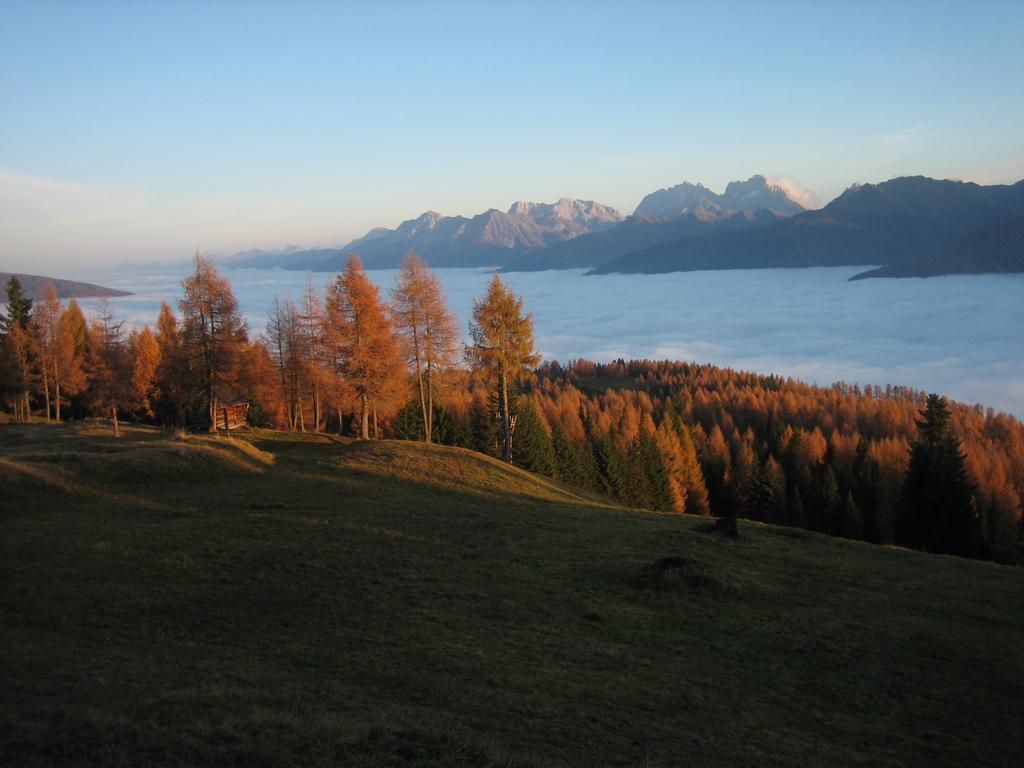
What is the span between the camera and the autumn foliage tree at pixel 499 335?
48.2 m

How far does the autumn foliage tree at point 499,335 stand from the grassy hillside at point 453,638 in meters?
19.6

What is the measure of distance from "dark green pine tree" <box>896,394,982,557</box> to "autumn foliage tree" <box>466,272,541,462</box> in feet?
111

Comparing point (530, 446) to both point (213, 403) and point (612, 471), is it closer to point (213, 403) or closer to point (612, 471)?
point (612, 471)

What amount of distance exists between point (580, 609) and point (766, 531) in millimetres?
16991

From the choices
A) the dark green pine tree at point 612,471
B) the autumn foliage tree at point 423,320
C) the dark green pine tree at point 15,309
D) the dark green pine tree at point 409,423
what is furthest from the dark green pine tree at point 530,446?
the dark green pine tree at point 15,309

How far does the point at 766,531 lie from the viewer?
32375 mm

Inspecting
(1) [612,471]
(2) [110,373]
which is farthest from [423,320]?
(1) [612,471]

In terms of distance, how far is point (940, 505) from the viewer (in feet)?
174

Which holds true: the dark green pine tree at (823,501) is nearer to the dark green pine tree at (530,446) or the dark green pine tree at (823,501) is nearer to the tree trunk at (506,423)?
the dark green pine tree at (530,446)

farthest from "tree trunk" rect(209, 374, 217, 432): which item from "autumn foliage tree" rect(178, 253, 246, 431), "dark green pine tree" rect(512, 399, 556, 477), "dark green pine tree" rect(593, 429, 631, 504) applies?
"dark green pine tree" rect(593, 429, 631, 504)

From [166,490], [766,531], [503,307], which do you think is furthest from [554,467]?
[166,490]

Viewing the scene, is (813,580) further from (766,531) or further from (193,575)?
(193,575)

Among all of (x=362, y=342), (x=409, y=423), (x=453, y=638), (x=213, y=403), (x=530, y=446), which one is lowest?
(x=530, y=446)

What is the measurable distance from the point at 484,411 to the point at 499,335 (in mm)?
29101
